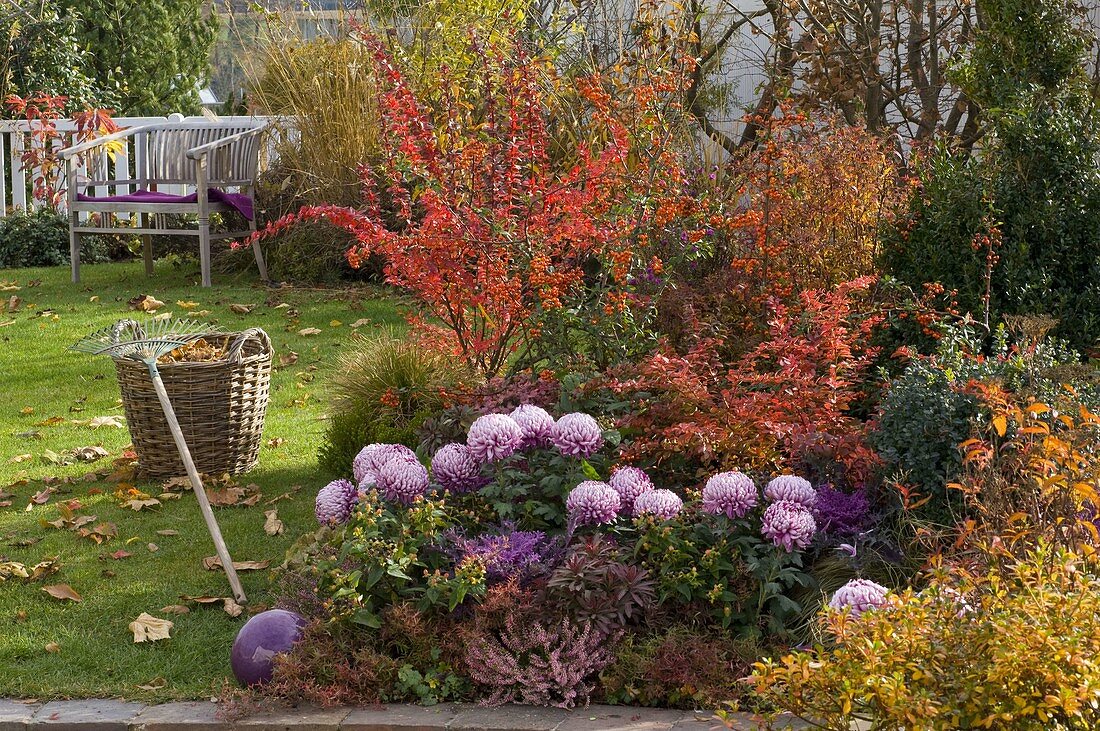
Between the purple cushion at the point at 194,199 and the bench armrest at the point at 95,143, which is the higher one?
the bench armrest at the point at 95,143

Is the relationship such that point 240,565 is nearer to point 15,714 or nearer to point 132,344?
point 132,344

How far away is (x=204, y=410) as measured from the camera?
16.4 ft

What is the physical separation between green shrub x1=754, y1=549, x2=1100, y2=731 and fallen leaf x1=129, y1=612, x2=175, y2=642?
1.98m

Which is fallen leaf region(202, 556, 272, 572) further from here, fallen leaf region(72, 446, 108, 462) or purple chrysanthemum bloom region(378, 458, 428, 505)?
fallen leaf region(72, 446, 108, 462)

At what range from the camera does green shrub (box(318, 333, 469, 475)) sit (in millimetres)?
4781

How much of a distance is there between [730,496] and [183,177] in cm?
754

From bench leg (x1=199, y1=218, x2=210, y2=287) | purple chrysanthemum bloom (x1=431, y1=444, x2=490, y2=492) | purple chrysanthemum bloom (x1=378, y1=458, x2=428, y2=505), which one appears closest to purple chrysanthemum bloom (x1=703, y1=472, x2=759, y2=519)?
purple chrysanthemum bloom (x1=431, y1=444, x2=490, y2=492)

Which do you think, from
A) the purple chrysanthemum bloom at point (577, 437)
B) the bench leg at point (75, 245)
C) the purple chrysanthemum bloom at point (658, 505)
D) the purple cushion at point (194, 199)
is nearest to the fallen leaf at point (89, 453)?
the purple chrysanthemum bloom at point (577, 437)

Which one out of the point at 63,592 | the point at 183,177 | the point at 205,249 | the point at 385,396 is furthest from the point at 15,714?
the point at 183,177

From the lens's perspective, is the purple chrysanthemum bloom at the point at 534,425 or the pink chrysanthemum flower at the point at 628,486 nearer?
the pink chrysanthemum flower at the point at 628,486

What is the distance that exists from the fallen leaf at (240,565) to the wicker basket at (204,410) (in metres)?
0.97

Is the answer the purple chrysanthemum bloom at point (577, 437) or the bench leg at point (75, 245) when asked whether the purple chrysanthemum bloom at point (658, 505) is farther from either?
the bench leg at point (75, 245)

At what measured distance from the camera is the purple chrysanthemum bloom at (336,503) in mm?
3705

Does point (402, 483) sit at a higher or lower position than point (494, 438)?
lower
